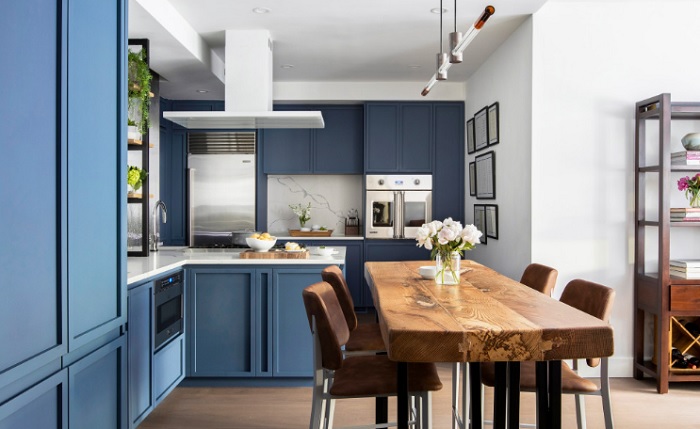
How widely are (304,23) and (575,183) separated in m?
2.42

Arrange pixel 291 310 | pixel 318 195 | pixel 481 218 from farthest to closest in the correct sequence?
1. pixel 318 195
2. pixel 481 218
3. pixel 291 310

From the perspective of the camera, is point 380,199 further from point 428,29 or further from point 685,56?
point 685,56

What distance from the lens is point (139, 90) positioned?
3840 millimetres

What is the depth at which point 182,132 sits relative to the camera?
6.78 metres

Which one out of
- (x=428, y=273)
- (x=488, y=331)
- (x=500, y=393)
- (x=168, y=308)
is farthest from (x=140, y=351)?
(x=488, y=331)

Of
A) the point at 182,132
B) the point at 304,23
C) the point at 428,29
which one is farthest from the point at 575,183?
the point at 182,132

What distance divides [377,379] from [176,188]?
5.17m

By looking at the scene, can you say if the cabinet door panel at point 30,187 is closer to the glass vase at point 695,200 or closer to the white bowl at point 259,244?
the white bowl at point 259,244

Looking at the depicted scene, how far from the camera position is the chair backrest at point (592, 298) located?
234 cm

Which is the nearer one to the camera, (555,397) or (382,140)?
(555,397)

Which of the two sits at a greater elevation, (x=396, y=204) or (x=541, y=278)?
(x=396, y=204)

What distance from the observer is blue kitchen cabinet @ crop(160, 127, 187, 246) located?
6.76 metres

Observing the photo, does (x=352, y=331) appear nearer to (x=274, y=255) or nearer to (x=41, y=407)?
(x=274, y=255)

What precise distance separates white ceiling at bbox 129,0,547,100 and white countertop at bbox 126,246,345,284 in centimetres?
160
